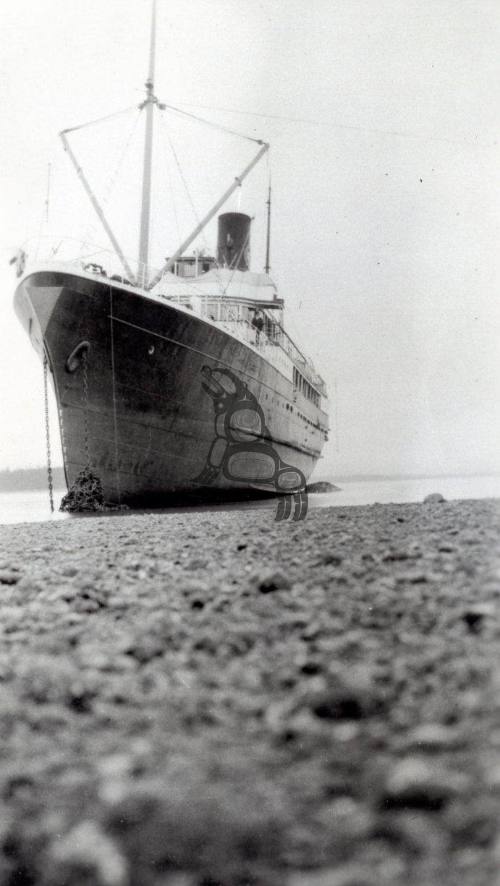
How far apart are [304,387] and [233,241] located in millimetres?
7845

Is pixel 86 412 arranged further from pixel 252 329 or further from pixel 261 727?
pixel 261 727

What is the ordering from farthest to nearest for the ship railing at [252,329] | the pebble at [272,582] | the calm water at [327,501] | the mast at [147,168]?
1. the ship railing at [252,329]
2. the mast at [147,168]
3. the calm water at [327,501]
4. the pebble at [272,582]

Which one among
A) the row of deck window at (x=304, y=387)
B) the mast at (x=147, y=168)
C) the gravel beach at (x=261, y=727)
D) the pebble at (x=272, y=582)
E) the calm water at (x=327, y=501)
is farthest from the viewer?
the row of deck window at (x=304, y=387)

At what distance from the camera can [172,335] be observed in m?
15.5

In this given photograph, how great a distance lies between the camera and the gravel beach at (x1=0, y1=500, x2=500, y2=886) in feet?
4.89

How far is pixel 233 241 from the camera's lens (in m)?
26.2

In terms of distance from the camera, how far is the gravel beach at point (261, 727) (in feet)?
4.89

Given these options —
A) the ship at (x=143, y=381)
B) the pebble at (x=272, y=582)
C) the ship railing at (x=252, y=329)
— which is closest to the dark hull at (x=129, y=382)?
the ship at (x=143, y=381)

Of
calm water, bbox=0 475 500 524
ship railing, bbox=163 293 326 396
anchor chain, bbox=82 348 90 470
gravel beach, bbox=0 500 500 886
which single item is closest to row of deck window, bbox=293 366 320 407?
ship railing, bbox=163 293 326 396

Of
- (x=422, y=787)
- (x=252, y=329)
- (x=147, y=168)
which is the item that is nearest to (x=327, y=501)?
(x=252, y=329)

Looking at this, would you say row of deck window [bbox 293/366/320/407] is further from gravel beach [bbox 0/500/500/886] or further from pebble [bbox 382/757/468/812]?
pebble [bbox 382/757/468/812]

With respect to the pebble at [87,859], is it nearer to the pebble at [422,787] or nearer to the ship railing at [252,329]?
the pebble at [422,787]

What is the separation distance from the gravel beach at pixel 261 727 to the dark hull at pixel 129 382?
12.0 meters

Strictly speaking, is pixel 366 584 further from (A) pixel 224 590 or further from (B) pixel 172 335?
(B) pixel 172 335
